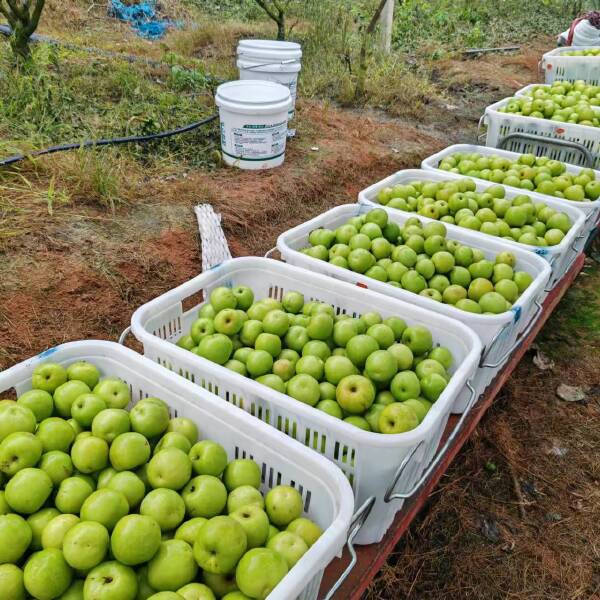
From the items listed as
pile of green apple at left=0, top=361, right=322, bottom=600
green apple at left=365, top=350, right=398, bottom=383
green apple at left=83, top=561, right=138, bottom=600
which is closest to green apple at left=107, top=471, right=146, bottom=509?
pile of green apple at left=0, top=361, right=322, bottom=600

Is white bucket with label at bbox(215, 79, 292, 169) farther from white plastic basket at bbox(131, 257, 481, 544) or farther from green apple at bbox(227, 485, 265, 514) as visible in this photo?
green apple at bbox(227, 485, 265, 514)

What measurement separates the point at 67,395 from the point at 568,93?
A: 20.7 feet

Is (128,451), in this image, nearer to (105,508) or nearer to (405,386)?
(105,508)

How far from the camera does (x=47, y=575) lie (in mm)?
1437

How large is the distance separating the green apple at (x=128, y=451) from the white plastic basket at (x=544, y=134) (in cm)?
479

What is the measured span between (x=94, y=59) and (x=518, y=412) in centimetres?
681

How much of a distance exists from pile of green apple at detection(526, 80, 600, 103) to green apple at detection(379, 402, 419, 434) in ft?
16.9

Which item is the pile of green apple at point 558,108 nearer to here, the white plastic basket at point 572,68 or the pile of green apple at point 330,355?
the white plastic basket at point 572,68

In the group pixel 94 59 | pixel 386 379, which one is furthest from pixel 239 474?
pixel 94 59

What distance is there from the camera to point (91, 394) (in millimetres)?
1997

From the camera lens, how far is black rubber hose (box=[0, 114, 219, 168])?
425 centimetres

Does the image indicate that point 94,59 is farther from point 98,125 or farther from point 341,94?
point 341,94

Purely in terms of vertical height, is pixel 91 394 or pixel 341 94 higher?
pixel 91 394

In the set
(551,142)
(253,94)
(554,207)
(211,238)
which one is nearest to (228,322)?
(211,238)
